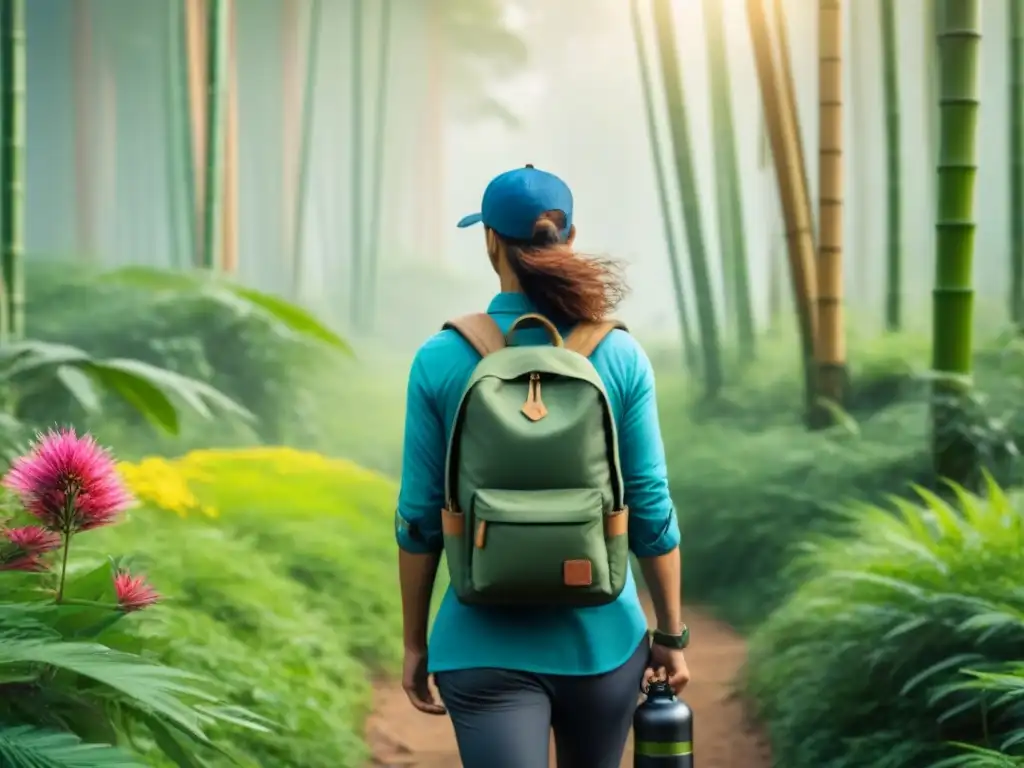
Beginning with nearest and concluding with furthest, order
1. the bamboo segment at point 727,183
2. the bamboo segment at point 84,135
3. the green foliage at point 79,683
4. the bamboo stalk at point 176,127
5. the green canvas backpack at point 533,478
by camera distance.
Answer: the green canvas backpack at point 533,478, the green foliage at point 79,683, the bamboo segment at point 727,183, the bamboo stalk at point 176,127, the bamboo segment at point 84,135

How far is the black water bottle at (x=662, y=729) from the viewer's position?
161 centimetres

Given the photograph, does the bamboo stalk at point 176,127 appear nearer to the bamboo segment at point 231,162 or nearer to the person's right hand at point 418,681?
the bamboo segment at point 231,162

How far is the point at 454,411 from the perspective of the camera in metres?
1.54

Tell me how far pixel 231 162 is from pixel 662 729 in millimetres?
6369

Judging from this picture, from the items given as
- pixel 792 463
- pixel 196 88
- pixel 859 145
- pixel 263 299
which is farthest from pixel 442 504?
pixel 859 145

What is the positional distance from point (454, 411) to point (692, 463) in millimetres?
4105

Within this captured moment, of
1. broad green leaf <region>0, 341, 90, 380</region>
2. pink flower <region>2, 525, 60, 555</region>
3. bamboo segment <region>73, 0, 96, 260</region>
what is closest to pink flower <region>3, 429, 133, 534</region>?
pink flower <region>2, 525, 60, 555</region>

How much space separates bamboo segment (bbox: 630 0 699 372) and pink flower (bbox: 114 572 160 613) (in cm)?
477

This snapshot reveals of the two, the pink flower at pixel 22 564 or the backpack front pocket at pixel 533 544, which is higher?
the backpack front pocket at pixel 533 544

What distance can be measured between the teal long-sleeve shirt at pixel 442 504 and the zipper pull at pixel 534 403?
10 centimetres

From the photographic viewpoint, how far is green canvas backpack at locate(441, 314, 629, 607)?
145 centimetres

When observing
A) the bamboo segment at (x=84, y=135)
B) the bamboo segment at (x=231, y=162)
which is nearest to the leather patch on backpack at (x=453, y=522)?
the bamboo segment at (x=231, y=162)

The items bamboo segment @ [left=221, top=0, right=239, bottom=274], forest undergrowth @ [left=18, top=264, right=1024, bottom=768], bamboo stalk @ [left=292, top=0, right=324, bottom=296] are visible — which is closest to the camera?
forest undergrowth @ [left=18, top=264, right=1024, bottom=768]

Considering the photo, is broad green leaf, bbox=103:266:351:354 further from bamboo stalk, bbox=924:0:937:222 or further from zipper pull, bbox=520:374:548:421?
bamboo stalk, bbox=924:0:937:222
